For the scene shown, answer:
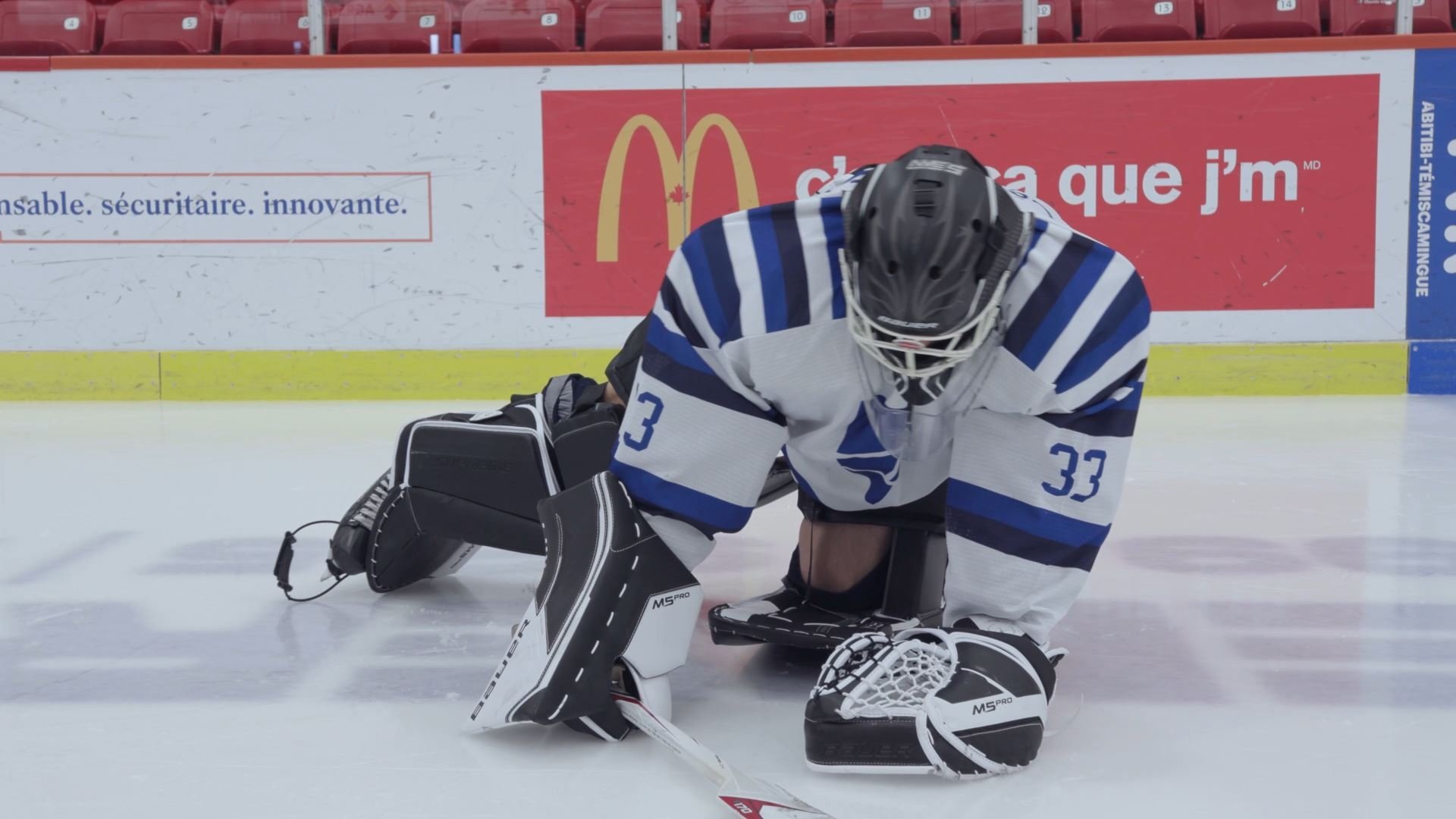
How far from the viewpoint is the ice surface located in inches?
50.9

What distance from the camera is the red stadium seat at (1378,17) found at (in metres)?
4.97

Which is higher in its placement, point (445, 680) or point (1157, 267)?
point (1157, 267)

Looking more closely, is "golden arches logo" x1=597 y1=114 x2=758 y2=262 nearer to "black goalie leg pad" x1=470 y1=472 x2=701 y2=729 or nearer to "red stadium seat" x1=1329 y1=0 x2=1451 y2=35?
"red stadium seat" x1=1329 y1=0 x2=1451 y2=35

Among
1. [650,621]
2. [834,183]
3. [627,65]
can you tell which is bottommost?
[650,621]

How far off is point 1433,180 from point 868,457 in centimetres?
420

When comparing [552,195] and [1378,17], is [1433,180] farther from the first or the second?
[552,195]

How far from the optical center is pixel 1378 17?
197 inches

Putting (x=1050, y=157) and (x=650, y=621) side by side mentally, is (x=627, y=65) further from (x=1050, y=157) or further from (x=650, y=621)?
(x=650, y=621)

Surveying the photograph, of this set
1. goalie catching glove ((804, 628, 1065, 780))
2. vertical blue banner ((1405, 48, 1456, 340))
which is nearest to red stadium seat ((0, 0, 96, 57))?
goalie catching glove ((804, 628, 1065, 780))

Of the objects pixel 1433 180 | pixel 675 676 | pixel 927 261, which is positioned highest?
pixel 1433 180

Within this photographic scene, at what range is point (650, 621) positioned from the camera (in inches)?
57.7

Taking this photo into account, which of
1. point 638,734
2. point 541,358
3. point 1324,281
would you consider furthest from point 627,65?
point 638,734

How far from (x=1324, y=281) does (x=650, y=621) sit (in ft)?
13.8

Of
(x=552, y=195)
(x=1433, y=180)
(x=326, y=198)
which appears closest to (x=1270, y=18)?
(x=1433, y=180)
